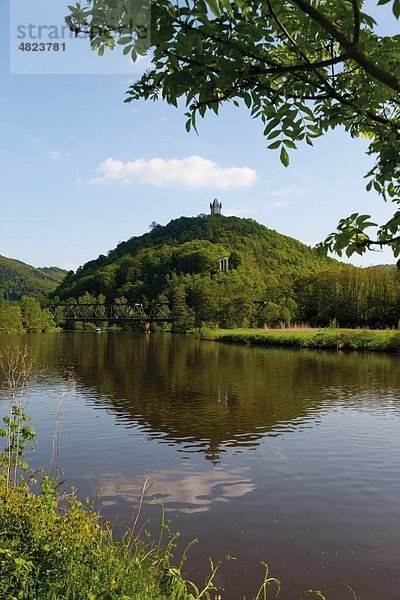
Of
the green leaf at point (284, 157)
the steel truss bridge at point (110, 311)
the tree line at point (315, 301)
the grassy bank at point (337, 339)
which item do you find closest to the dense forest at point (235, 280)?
the tree line at point (315, 301)

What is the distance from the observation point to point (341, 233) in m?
3.65

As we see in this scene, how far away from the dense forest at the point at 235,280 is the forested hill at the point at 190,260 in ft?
0.91

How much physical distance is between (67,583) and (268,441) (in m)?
9.52

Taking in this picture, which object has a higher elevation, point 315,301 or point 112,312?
point 315,301

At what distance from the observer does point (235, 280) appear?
324 feet

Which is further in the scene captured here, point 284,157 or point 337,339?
point 337,339

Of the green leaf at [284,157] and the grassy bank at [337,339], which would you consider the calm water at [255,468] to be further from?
the grassy bank at [337,339]

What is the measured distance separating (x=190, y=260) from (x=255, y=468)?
130 m

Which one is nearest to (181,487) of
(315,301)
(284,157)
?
(284,157)

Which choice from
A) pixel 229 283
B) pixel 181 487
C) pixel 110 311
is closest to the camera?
pixel 181 487

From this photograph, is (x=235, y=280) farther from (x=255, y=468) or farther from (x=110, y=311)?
(x=255, y=468)

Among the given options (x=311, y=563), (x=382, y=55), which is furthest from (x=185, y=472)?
(x=382, y=55)

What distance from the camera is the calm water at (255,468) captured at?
23.3 feet

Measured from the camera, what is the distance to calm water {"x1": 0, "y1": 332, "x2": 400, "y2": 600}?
7.10 m
